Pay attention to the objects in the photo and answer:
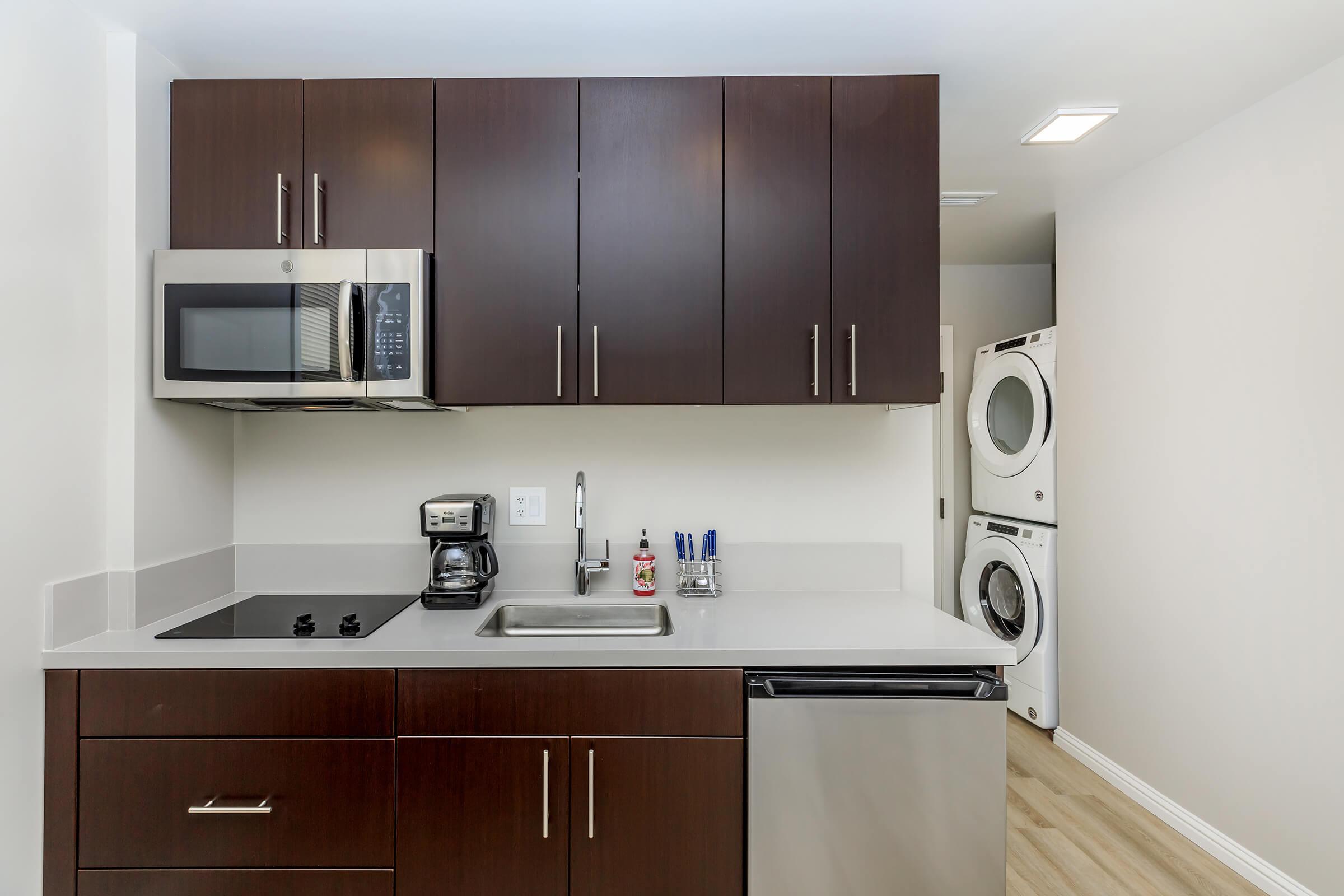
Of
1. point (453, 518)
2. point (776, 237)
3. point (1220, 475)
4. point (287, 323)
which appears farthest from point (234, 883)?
point (1220, 475)

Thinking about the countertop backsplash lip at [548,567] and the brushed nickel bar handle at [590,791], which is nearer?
the brushed nickel bar handle at [590,791]

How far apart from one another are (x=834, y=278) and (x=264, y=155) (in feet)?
5.18

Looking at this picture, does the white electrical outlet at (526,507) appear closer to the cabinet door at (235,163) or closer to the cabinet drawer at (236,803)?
the cabinet drawer at (236,803)

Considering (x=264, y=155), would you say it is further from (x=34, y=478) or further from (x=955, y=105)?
(x=955, y=105)

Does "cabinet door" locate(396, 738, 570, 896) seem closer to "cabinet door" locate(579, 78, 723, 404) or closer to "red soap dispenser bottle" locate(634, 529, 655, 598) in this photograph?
"red soap dispenser bottle" locate(634, 529, 655, 598)

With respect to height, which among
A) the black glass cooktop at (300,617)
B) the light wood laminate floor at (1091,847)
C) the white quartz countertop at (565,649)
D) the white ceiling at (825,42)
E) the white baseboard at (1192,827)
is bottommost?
the light wood laminate floor at (1091,847)

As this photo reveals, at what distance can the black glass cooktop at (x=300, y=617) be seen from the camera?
5.41 ft

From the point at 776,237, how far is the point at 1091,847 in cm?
232

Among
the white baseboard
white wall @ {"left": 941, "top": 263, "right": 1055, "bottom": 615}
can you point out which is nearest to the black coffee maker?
the white baseboard

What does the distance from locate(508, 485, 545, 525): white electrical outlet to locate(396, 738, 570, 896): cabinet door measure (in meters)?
0.76

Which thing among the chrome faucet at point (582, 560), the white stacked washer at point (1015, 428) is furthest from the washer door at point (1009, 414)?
the chrome faucet at point (582, 560)

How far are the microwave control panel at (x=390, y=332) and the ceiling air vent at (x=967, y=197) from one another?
7.18ft

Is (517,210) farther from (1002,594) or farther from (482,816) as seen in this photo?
(1002,594)

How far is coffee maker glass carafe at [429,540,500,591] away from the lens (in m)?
1.97
